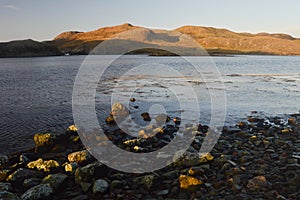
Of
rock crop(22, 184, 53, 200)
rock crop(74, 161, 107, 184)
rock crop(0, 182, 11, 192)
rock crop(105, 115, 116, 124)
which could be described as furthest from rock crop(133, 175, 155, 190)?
rock crop(105, 115, 116, 124)

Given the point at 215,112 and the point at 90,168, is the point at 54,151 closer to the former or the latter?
the point at 90,168

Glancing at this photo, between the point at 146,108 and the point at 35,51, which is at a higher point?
the point at 35,51

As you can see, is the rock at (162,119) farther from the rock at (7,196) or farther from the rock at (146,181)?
the rock at (7,196)

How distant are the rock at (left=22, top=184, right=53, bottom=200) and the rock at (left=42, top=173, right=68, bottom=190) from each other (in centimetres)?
24

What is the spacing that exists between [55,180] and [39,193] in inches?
28.3

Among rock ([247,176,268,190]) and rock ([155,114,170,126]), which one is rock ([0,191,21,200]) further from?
rock ([155,114,170,126])

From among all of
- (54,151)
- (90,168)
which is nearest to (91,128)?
(54,151)

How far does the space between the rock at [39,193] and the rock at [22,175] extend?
3.69 ft

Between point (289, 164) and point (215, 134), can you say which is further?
point (215, 134)

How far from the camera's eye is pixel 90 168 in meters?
9.12

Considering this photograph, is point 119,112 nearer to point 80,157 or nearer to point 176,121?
point 176,121

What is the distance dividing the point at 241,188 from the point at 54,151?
8.05 metres

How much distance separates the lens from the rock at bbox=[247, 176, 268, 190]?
26.8 ft

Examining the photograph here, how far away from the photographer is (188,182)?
8.45 m
